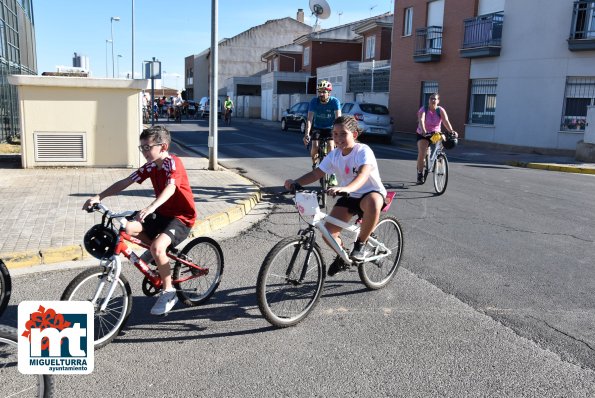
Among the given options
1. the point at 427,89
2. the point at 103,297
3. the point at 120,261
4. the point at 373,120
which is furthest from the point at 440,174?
the point at 427,89

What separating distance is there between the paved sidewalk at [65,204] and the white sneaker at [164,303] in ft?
6.43

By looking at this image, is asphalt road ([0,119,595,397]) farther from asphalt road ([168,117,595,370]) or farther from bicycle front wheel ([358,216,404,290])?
bicycle front wheel ([358,216,404,290])

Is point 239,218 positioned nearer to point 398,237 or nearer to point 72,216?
point 72,216

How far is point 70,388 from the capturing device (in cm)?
320

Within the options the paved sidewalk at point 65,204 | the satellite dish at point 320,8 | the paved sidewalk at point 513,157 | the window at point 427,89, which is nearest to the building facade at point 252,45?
the satellite dish at point 320,8

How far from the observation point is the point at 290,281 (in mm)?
4188

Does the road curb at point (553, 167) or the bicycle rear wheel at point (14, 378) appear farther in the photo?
the road curb at point (553, 167)

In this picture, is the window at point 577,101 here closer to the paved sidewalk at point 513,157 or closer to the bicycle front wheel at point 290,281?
the paved sidewalk at point 513,157

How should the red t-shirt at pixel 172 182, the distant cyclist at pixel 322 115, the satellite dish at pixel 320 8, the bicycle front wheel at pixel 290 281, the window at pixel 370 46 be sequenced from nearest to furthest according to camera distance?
1. the bicycle front wheel at pixel 290 281
2. the red t-shirt at pixel 172 182
3. the distant cyclist at pixel 322 115
4. the window at pixel 370 46
5. the satellite dish at pixel 320 8

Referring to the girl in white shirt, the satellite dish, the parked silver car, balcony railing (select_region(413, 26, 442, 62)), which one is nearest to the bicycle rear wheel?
the girl in white shirt

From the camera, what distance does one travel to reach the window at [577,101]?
18.3 meters

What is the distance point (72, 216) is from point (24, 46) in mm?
19873

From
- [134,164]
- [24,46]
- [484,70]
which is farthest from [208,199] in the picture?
[24,46]

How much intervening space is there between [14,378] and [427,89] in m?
25.2
